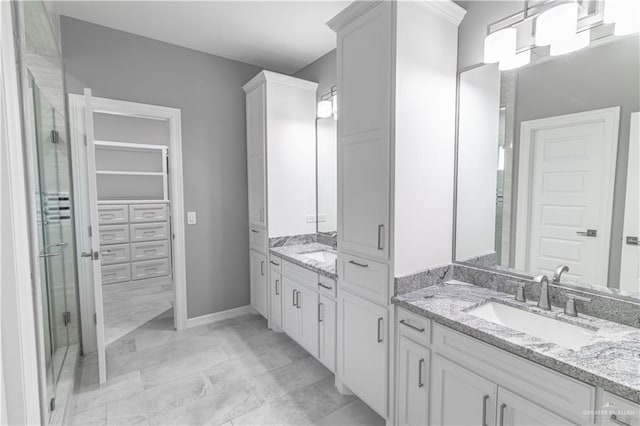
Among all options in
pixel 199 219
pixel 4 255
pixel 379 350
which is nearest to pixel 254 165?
pixel 199 219

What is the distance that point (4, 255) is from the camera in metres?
0.87

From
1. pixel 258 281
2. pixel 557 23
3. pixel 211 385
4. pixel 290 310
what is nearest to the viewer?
pixel 557 23

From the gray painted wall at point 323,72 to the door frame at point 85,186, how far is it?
141cm

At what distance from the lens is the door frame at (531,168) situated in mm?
1379

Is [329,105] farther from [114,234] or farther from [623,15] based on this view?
[114,234]

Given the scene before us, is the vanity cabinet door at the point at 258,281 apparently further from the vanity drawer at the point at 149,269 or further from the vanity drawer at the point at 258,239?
the vanity drawer at the point at 149,269

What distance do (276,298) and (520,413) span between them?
213 cm

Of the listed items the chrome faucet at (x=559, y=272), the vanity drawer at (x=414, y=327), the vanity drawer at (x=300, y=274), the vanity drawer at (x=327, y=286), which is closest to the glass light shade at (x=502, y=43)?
the chrome faucet at (x=559, y=272)

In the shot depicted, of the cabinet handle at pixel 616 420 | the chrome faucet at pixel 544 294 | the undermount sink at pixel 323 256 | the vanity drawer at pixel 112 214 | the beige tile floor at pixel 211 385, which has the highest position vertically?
the vanity drawer at pixel 112 214

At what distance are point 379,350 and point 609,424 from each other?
1023 mm

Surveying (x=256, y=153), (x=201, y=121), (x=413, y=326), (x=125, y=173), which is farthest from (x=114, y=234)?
(x=413, y=326)

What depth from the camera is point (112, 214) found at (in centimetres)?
446

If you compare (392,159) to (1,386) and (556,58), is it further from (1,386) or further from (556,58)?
(1,386)

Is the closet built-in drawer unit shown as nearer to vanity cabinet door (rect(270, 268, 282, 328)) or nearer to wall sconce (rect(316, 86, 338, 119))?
vanity cabinet door (rect(270, 268, 282, 328))
